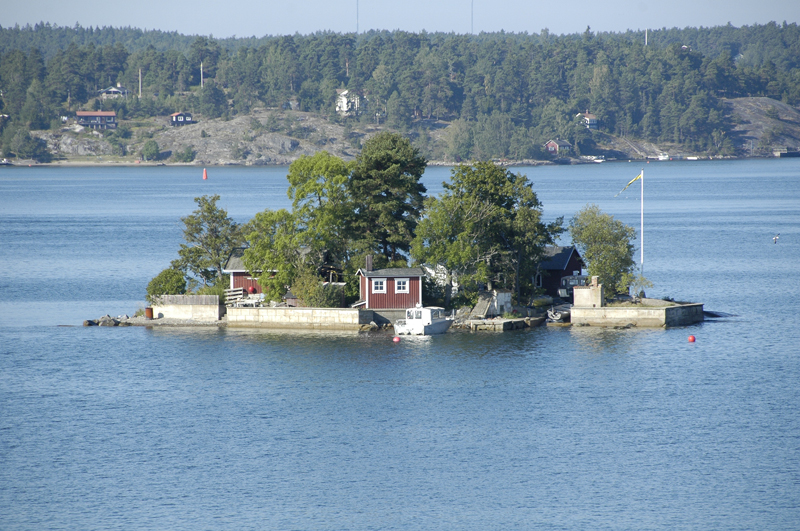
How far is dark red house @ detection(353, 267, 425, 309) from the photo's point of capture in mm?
63344

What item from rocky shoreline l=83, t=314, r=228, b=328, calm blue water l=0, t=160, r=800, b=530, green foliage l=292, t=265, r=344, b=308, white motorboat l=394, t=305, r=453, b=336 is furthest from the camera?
rocky shoreline l=83, t=314, r=228, b=328

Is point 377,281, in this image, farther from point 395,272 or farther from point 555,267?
point 555,267

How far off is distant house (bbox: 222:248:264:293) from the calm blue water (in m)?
4.08

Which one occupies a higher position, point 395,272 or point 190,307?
point 395,272

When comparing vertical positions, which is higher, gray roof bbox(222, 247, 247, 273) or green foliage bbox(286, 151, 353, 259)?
green foliage bbox(286, 151, 353, 259)

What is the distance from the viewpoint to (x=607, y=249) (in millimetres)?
65812

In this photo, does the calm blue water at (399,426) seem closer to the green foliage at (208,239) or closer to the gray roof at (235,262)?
the gray roof at (235,262)

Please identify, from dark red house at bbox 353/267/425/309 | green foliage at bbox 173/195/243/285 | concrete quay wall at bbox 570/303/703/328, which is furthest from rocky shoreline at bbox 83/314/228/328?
concrete quay wall at bbox 570/303/703/328

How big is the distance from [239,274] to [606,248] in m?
24.8

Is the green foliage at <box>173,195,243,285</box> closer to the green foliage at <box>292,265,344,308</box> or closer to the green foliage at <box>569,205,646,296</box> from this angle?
the green foliage at <box>292,265,344,308</box>

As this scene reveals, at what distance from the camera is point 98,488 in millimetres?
37094

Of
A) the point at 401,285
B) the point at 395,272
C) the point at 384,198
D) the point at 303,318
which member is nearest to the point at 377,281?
the point at 395,272

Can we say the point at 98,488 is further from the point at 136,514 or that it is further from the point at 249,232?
the point at 249,232

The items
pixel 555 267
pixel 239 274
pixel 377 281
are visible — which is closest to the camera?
pixel 377 281
